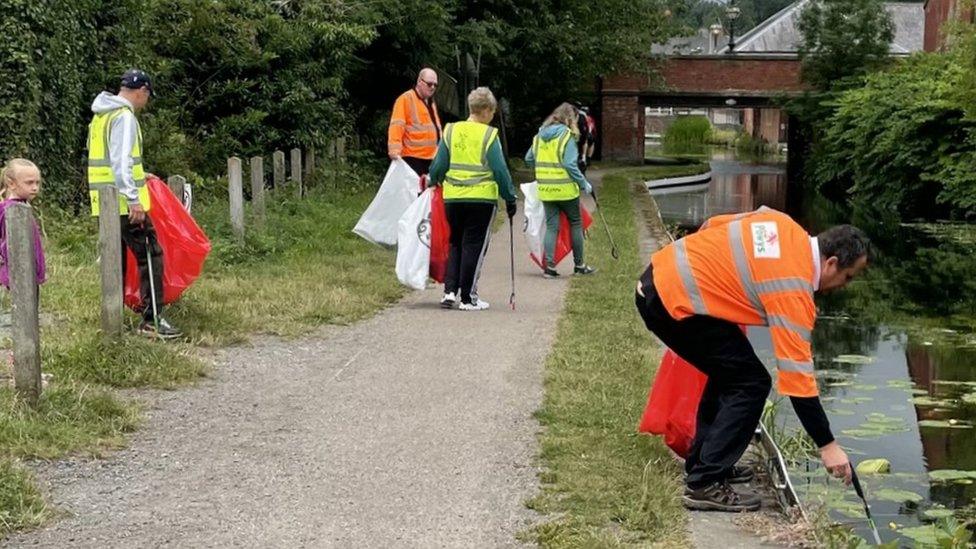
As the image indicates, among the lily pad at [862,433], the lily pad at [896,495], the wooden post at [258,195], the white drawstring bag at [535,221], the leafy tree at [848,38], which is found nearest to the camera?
the lily pad at [896,495]

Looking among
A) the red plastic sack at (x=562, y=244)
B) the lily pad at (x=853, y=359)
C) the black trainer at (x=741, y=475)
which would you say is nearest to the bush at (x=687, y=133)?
the red plastic sack at (x=562, y=244)

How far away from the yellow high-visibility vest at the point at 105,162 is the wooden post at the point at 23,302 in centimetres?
176

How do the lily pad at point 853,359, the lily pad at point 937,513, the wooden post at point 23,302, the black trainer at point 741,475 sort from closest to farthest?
the black trainer at point 741,475 → the wooden post at point 23,302 → the lily pad at point 937,513 → the lily pad at point 853,359

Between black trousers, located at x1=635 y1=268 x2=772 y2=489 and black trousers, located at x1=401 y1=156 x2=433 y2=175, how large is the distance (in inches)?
313

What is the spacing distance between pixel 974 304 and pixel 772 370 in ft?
18.3

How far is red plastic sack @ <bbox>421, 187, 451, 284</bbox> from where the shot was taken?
429 inches

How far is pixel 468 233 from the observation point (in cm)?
1056

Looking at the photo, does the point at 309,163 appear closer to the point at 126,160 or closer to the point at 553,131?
the point at 553,131

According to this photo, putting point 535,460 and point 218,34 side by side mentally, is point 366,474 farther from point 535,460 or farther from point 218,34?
point 218,34

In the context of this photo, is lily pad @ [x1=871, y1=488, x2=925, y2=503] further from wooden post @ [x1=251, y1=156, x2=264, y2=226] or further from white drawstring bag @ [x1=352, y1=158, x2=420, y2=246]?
wooden post @ [x1=251, y1=156, x2=264, y2=226]

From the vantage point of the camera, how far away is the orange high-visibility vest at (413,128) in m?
13.2

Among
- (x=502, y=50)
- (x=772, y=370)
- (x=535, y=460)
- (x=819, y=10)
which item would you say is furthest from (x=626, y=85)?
(x=535, y=460)

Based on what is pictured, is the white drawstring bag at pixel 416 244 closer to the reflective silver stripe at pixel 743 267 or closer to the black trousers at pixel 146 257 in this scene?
the black trousers at pixel 146 257

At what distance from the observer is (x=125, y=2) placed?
15820 mm
